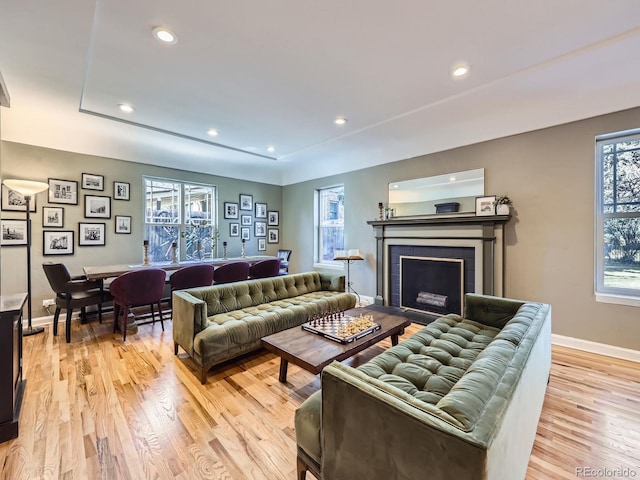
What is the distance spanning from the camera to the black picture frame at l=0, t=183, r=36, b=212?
11.9 ft

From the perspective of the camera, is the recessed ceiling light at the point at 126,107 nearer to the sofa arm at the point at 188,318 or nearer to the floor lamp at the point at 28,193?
the floor lamp at the point at 28,193

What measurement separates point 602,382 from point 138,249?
6185mm

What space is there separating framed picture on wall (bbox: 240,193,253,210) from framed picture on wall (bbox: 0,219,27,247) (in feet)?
11.0

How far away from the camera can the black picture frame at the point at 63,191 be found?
3.94 meters

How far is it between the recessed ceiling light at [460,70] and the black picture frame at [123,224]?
5.05m

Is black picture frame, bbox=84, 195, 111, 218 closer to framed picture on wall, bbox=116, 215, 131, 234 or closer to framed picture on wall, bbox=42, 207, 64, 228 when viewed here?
framed picture on wall, bbox=116, 215, 131, 234

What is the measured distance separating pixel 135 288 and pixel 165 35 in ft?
8.93

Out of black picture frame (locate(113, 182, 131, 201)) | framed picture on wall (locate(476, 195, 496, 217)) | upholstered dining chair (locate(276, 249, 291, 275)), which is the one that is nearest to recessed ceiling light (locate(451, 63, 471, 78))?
framed picture on wall (locate(476, 195, 496, 217))

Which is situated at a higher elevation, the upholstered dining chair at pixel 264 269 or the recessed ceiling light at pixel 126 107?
the recessed ceiling light at pixel 126 107

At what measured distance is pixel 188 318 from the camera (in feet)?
8.57

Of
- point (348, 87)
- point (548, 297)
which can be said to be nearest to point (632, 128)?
point (548, 297)

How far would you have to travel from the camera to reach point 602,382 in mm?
2428

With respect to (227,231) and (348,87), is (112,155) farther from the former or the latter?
(348,87)

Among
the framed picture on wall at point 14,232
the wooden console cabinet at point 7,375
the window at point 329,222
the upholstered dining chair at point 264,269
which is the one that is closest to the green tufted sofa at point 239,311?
the upholstered dining chair at point 264,269
